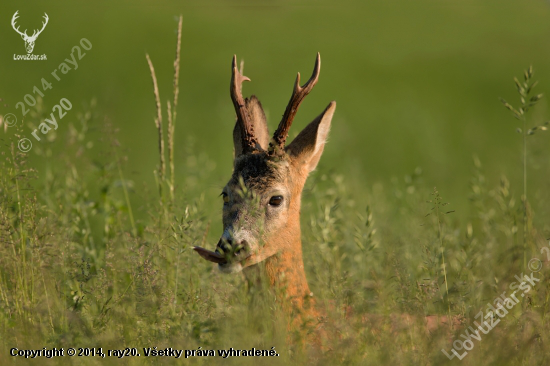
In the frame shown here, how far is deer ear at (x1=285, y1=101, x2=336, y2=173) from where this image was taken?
5.46 m

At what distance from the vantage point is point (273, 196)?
5020 millimetres

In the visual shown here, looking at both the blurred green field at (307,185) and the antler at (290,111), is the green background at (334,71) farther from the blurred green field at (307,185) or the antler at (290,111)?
the antler at (290,111)

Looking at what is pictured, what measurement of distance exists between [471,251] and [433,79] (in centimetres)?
1999

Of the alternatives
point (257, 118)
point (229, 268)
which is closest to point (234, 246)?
point (229, 268)

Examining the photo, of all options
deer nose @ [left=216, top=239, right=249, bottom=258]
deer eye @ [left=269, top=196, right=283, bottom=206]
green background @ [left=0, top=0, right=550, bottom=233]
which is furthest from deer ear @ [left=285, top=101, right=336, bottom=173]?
green background @ [left=0, top=0, right=550, bottom=233]

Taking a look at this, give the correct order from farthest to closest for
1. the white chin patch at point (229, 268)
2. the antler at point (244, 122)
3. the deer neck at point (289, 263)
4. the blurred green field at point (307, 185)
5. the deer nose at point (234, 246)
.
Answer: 1. the antler at point (244, 122)
2. the deer neck at point (289, 263)
3. the white chin patch at point (229, 268)
4. the deer nose at point (234, 246)
5. the blurred green field at point (307, 185)

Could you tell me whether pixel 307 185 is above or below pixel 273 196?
above

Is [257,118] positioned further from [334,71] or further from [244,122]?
[334,71]

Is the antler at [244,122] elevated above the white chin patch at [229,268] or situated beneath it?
elevated above

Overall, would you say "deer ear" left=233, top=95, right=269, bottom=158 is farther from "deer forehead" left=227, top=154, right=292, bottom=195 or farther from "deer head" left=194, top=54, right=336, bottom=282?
"deer forehead" left=227, top=154, right=292, bottom=195

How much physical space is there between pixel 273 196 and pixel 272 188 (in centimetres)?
6

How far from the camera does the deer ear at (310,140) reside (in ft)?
17.9

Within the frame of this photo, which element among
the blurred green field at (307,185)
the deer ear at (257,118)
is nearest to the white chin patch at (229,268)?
the blurred green field at (307,185)

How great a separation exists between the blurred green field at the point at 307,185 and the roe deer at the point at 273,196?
0.19m
